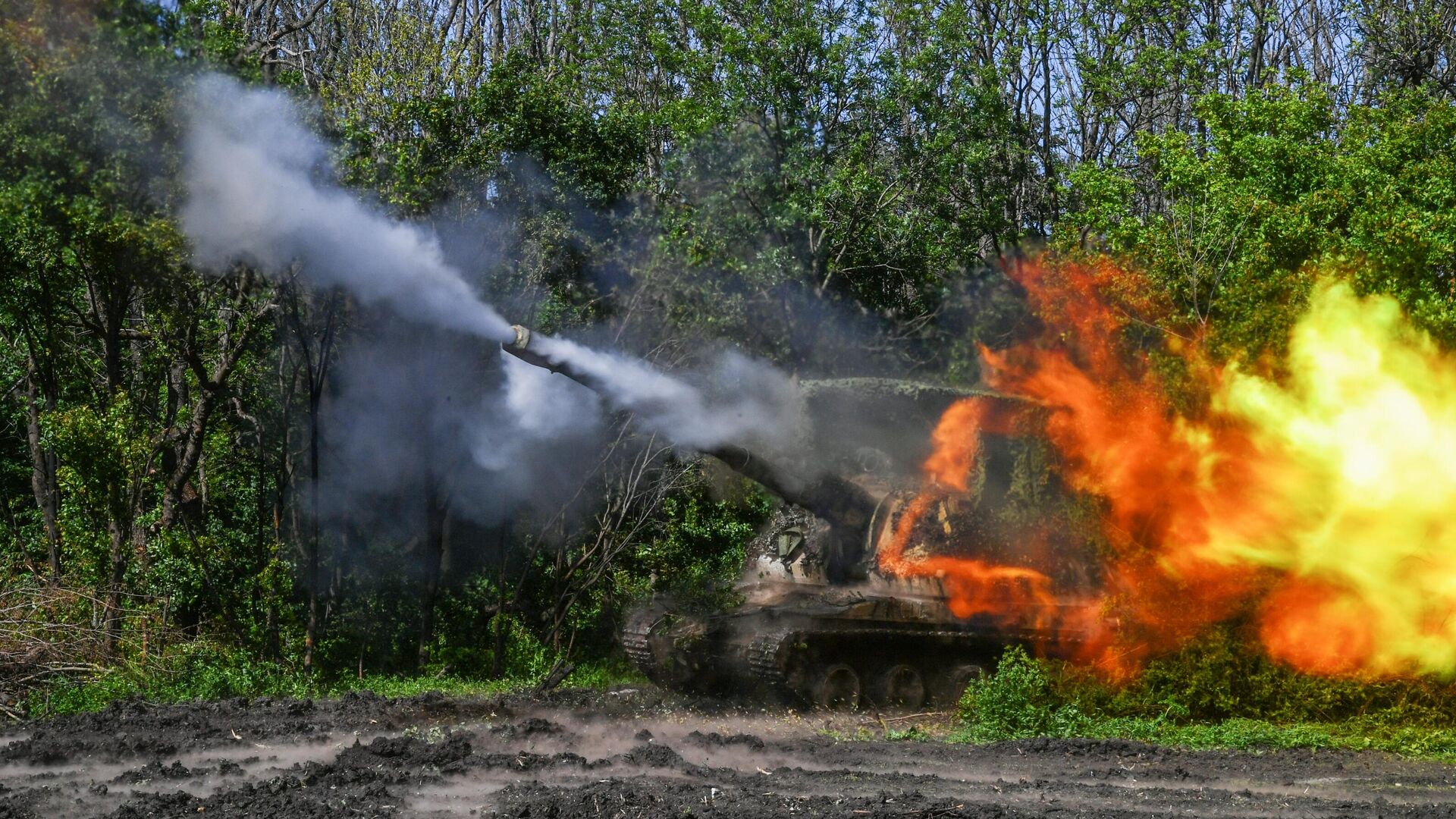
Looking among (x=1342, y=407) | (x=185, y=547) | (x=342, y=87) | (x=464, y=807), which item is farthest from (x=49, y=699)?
(x=1342, y=407)

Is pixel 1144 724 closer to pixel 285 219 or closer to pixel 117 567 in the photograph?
pixel 285 219

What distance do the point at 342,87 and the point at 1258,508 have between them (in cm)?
1519

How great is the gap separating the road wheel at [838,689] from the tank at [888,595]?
18 mm

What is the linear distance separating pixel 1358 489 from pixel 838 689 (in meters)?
6.13

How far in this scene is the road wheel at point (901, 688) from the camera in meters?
16.6

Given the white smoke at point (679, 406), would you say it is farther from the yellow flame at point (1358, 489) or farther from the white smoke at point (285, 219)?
the yellow flame at point (1358, 489)

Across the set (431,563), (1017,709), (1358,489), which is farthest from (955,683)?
(431,563)

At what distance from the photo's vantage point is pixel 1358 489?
45.9 feet

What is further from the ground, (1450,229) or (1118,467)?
(1450,229)

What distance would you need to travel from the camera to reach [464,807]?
9172mm

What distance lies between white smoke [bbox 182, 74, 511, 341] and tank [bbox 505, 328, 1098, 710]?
2612 mm

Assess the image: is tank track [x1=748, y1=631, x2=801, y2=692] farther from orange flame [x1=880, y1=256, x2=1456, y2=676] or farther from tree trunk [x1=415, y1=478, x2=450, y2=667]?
tree trunk [x1=415, y1=478, x2=450, y2=667]

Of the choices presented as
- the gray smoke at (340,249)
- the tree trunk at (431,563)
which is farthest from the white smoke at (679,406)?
the tree trunk at (431,563)

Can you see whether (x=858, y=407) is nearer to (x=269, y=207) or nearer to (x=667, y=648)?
(x=667, y=648)
